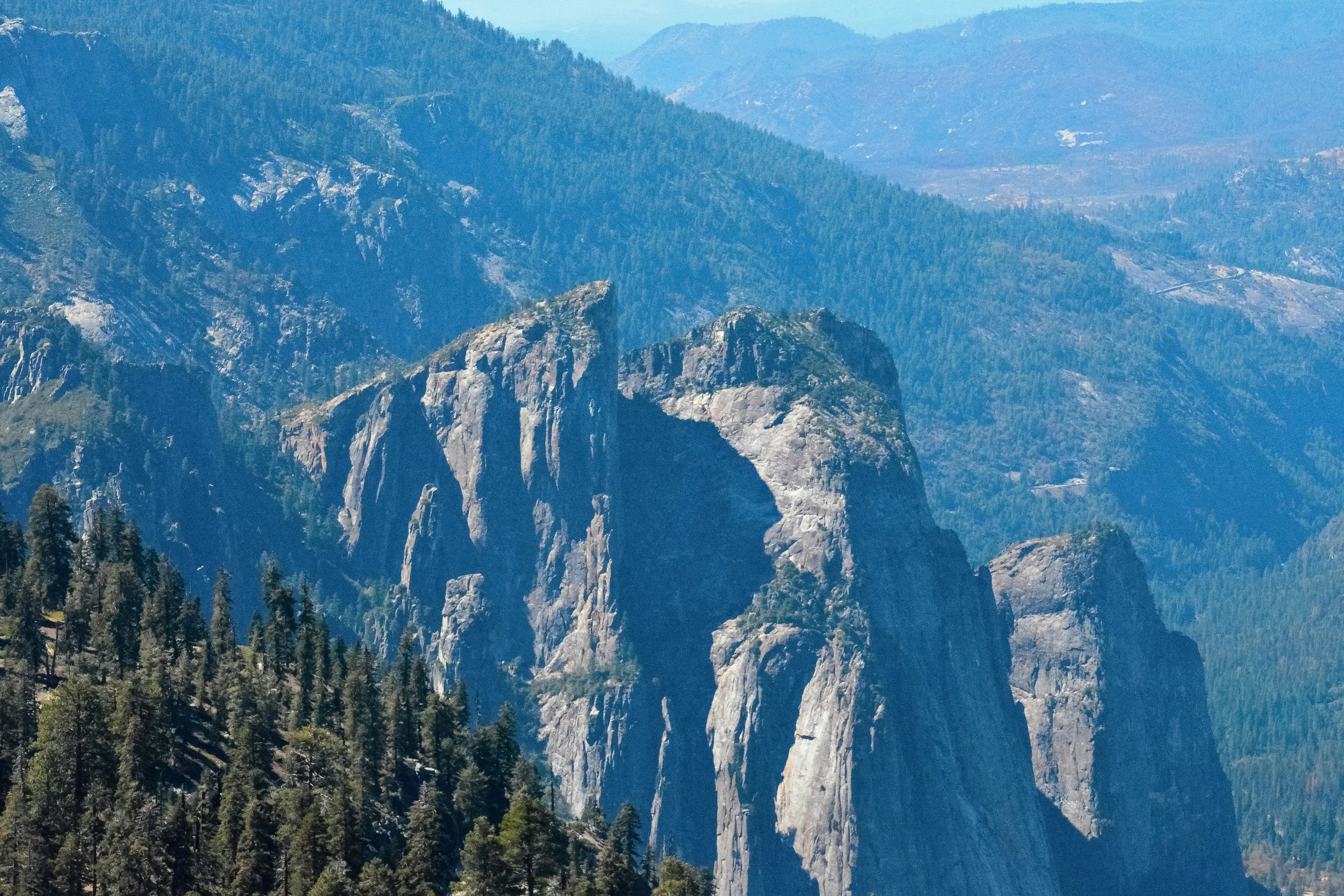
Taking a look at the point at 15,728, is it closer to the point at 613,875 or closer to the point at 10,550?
the point at 613,875

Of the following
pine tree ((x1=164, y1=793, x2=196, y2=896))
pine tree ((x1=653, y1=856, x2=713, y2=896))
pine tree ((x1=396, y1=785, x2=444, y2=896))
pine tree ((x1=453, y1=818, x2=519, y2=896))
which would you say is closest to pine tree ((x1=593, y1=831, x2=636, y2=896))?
pine tree ((x1=653, y1=856, x2=713, y2=896))

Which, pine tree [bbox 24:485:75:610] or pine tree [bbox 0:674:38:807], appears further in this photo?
pine tree [bbox 24:485:75:610]

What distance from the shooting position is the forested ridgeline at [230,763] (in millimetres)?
134250

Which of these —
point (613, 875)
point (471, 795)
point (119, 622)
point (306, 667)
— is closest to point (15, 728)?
point (119, 622)

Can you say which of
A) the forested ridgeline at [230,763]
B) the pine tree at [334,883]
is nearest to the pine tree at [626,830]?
the forested ridgeline at [230,763]

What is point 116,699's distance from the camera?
148500 mm

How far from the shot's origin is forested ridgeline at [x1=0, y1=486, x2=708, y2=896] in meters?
134

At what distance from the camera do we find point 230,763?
154m

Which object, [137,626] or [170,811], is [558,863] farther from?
[137,626]

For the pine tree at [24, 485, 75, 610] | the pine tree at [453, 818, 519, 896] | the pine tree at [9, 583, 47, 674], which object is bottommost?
the pine tree at [453, 818, 519, 896]

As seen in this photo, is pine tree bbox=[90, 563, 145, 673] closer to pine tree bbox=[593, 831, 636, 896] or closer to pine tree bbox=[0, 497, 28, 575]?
pine tree bbox=[0, 497, 28, 575]

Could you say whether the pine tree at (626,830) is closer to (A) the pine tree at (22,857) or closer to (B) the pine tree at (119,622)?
(B) the pine tree at (119,622)

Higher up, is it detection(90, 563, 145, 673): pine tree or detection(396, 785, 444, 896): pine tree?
detection(90, 563, 145, 673): pine tree

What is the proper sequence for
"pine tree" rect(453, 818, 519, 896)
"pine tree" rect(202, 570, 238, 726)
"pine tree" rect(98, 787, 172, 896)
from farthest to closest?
"pine tree" rect(202, 570, 238, 726) → "pine tree" rect(453, 818, 519, 896) → "pine tree" rect(98, 787, 172, 896)
